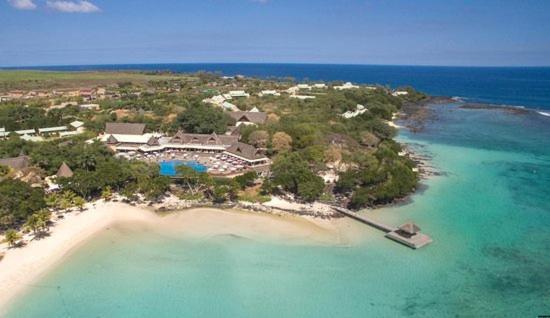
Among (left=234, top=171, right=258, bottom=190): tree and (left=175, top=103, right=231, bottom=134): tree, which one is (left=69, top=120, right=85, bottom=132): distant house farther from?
(left=234, top=171, right=258, bottom=190): tree

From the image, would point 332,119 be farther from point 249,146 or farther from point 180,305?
point 180,305

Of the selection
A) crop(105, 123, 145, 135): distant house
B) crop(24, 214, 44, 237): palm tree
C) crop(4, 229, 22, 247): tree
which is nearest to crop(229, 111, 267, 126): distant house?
crop(105, 123, 145, 135): distant house

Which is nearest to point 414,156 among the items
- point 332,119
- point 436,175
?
point 436,175

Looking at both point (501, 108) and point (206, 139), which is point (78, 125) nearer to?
point (206, 139)

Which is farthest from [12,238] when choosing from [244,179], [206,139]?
[206,139]

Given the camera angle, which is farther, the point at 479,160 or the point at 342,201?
the point at 479,160

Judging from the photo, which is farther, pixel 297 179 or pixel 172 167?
pixel 172 167

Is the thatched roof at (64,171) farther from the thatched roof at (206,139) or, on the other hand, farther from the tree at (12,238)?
the thatched roof at (206,139)
